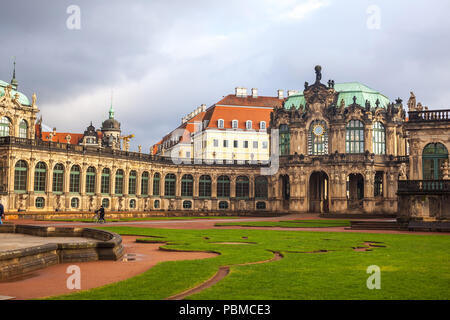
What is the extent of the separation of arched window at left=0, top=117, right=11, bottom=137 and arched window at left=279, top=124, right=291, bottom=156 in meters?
51.1

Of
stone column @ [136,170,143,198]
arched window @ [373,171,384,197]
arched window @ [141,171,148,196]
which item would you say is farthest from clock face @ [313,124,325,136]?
stone column @ [136,170,143,198]

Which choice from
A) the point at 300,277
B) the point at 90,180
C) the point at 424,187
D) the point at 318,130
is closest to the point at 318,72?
the point at 318,130

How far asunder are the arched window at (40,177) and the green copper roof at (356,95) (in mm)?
47040

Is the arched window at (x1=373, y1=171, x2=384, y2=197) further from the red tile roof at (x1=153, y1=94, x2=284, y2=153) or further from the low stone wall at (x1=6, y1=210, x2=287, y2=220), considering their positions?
the red tile roof at (x1=153, y1=94, x2=284, y2=153)

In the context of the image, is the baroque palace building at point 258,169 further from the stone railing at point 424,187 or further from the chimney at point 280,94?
the chimney at point 280,94

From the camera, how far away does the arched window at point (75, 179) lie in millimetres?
79750

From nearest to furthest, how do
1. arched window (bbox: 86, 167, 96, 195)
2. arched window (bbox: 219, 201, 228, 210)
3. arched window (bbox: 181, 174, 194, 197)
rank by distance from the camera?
arched window (bbox: 86, 167, 96, 195) → arched window (bbox: 181, 174, 194, 197) → arched window (bbox: 219, 201, 228, 210)

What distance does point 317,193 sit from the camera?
96.2m

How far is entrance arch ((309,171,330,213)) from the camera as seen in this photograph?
93125 millimetres

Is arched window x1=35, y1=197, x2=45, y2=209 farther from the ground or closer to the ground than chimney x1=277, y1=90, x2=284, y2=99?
closer to the ground

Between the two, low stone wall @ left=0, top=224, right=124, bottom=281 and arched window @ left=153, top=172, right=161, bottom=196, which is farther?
arched window @ left=153, top=172, right=161, bottom=196

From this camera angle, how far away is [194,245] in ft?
91.3

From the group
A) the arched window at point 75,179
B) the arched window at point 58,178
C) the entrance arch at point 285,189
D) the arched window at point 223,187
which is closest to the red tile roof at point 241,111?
the arched window at point 223,187

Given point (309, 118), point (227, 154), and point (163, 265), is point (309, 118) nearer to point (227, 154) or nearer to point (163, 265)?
point (227, 154)
